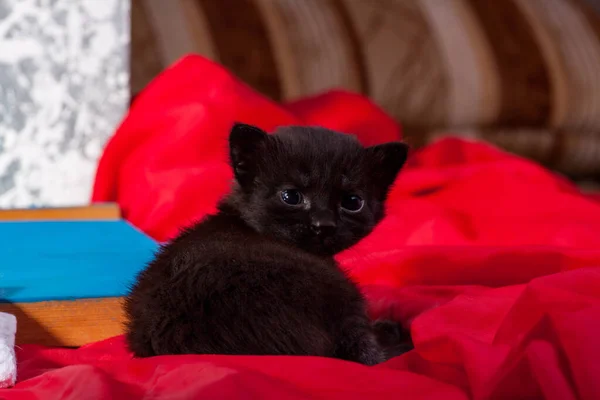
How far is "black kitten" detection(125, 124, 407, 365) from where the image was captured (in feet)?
2.52

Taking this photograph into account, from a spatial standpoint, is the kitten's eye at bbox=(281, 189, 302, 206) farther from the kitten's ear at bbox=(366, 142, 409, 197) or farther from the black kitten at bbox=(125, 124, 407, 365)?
the kitten's ear at bbox=(366, 142, 409, 197)

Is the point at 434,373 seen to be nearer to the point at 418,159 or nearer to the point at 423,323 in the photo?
the point at 423,323

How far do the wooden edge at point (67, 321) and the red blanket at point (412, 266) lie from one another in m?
0.05

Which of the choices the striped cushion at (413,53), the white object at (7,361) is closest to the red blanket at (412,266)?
the white object at (7,361)

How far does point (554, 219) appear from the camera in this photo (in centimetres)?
141

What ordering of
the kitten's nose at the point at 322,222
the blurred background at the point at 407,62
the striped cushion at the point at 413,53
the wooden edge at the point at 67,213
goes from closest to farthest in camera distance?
the kitten's nose at the point at 322,222 < the wooden edge at the point at 67,213 < the blurred background at the point at 407,62 < the striped cushion at the point at 413,53

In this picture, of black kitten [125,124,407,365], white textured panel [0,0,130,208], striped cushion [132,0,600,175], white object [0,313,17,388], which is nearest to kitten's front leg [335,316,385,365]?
black kitten [125,124,407,365]

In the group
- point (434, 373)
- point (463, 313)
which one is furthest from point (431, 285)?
point (434, 373)

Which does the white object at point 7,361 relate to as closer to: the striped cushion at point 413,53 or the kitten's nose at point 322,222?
the kitten's nose at point 322,222

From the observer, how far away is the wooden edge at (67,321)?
98 centimetres

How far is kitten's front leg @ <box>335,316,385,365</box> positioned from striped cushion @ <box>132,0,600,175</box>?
1490 mm

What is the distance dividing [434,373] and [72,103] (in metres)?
1.16

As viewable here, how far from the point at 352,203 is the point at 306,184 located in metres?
0.09

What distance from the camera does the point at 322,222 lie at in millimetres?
915
